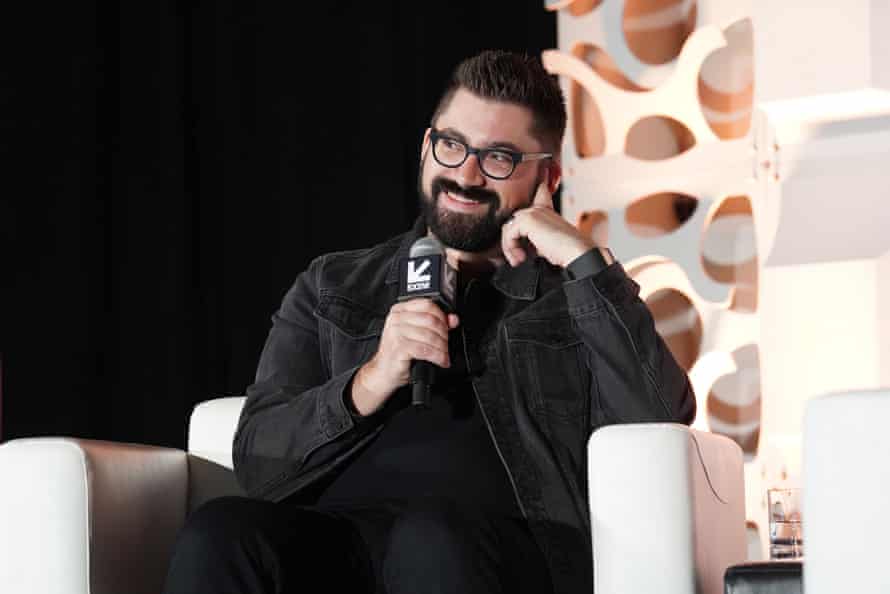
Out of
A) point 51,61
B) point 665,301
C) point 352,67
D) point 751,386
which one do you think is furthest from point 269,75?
point 751,386

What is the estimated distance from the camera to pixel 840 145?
111 inches

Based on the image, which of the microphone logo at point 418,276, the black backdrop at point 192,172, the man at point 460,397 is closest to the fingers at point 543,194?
the man at point 460,397

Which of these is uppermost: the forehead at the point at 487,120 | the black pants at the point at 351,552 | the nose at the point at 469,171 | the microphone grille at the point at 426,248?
the forehead at the point at 487,120

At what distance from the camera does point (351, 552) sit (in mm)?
1734

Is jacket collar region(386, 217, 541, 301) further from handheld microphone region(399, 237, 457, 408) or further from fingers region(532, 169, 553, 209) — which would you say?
handheld microphone region(399, 237, 457, 408)

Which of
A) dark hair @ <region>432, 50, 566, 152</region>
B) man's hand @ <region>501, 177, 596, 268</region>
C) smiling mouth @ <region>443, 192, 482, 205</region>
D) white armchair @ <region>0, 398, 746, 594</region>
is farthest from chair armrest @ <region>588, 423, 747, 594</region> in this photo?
dark hair @ <region>432, 50, 566, 152</region>

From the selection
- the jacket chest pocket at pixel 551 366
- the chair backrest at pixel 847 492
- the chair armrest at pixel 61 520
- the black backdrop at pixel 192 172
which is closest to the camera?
the chair backrest at pixel 847 492

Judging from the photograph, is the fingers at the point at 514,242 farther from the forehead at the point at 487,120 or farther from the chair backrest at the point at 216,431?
the chair backrest at the point at 216,431

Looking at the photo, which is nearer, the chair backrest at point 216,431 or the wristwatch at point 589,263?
the wristwatch at point 589,263

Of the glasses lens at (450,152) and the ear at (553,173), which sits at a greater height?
the glasses lens at (450,152)

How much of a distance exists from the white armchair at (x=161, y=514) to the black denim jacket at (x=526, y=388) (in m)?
0.14

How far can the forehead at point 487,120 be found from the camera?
80.0 inches

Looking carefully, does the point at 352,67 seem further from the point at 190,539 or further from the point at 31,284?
the point at 190,539

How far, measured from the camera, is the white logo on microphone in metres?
1.77
